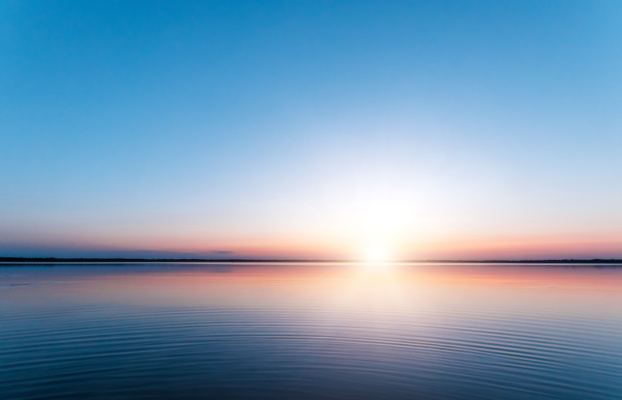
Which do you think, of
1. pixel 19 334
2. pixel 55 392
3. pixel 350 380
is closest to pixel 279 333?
pixel 350 380

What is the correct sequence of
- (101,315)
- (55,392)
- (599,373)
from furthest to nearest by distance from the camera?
(101,315) → (599,373) → (55,392)

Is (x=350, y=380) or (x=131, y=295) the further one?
(x=131, y=295)

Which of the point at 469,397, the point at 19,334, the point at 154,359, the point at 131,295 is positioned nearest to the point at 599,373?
the point at 469,397

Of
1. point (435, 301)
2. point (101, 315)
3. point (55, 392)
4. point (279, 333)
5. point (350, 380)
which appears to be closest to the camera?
point (55, 392)

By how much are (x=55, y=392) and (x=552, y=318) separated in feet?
90.5

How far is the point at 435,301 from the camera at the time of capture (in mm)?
37031

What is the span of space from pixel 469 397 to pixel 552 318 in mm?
18708

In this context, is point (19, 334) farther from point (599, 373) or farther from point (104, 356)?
point (599, 373)

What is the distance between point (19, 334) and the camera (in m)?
20.4

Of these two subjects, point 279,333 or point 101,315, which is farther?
point 101,315

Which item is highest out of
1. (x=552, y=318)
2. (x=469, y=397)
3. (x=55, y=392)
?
(x=552, y=318)

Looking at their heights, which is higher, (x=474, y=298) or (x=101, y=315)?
(x=474, y=298)

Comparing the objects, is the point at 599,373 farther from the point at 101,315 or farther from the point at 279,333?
the point at 101,315

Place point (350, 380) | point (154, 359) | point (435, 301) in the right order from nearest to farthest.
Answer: point (350, 380) < point (154, 359) < point (435, 301)
